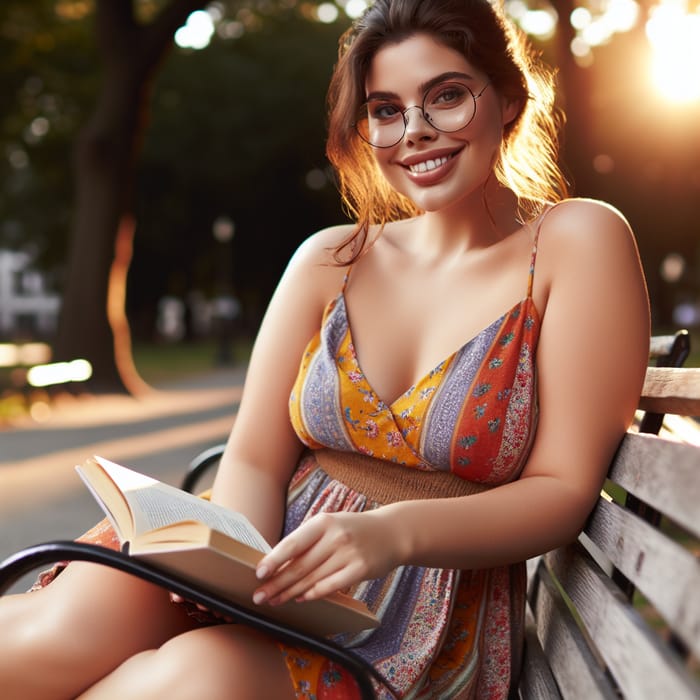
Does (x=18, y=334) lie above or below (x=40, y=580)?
below

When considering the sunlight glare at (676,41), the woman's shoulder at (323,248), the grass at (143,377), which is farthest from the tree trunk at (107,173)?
the woman's shoulder at (323,248)

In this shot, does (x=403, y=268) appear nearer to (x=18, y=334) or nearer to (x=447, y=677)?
(x=447, y=677)

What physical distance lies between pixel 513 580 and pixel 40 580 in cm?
103

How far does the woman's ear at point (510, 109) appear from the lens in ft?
8.80

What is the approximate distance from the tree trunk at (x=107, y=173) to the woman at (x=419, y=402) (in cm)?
1309

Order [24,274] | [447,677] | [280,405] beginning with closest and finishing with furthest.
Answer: [447,677], [280,405], [24,274]

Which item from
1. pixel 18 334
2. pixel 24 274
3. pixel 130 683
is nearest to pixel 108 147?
pixel 130 683

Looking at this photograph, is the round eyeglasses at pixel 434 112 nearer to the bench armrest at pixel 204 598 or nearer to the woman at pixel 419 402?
the woman at pixel 419 402

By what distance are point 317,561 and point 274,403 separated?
98cm

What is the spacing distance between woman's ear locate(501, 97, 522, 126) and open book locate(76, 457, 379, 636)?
120cm

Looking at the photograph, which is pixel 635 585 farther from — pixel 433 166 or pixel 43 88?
pixel 43 88

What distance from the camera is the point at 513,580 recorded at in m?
2.40

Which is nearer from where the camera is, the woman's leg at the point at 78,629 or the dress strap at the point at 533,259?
the woman's leg at the point at 78,629

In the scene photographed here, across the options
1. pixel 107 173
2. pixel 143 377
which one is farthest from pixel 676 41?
pixel 143 377
